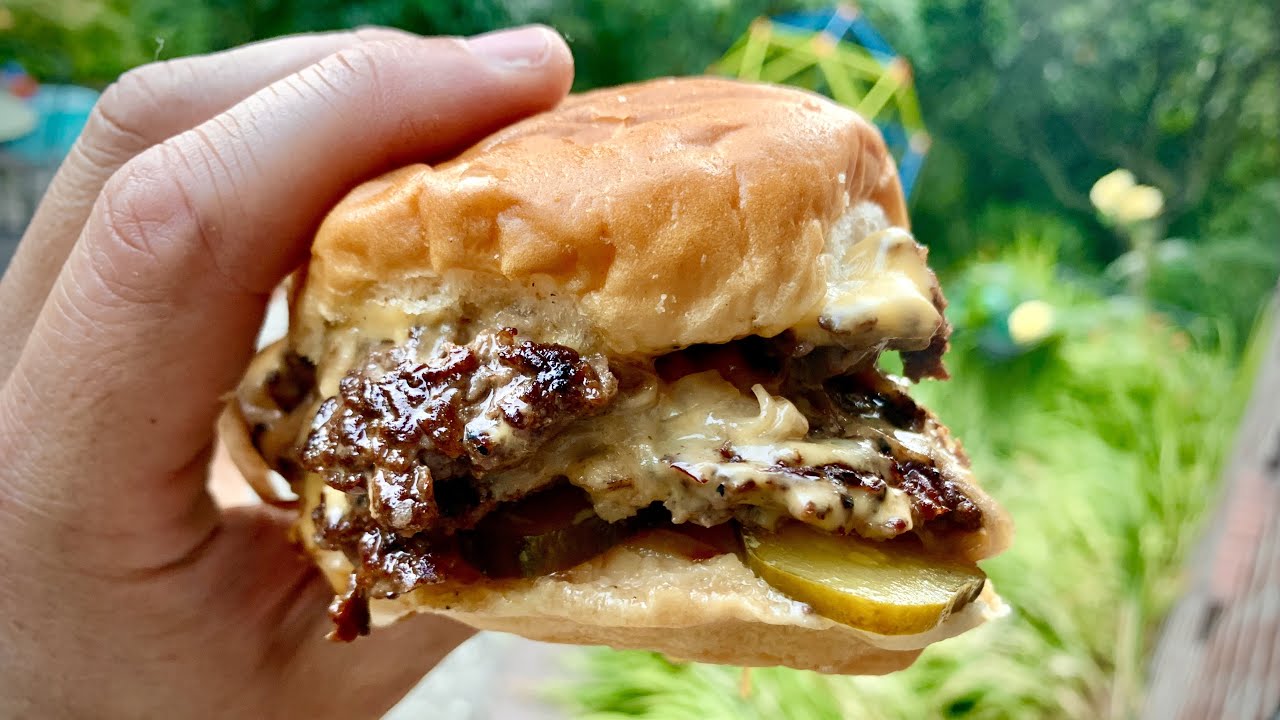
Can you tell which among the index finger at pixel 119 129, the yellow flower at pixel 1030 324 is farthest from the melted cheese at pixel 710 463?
the yellow flower at pixel 1030 324

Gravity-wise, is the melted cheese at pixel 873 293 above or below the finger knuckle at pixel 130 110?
below

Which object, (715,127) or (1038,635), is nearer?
(715,127)

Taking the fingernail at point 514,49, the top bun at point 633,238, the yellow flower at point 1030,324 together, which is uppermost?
the fingernail at point 514,49

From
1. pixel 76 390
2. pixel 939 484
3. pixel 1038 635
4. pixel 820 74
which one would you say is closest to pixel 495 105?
pixel 76 390

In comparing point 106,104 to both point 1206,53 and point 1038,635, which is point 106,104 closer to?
point 1038,635

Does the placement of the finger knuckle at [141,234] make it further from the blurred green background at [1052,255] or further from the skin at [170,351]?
the blurred green background at [1052,255]
